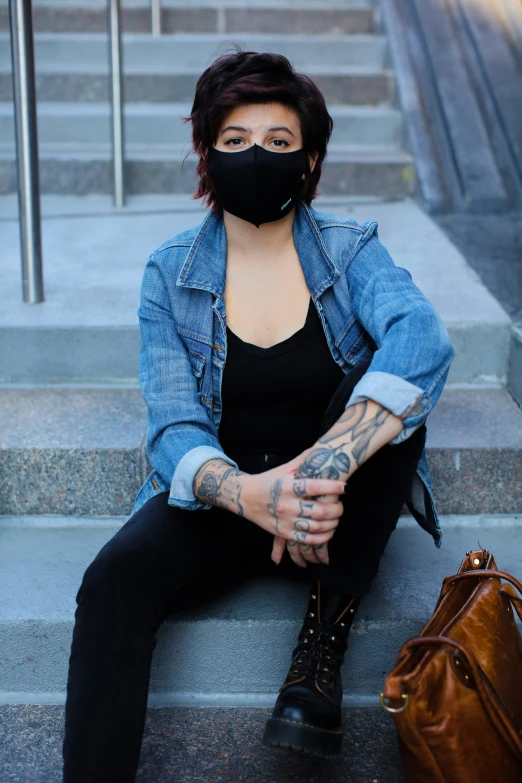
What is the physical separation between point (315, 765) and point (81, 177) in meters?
3.15

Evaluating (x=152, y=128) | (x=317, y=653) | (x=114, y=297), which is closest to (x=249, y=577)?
(x=317, y=653)

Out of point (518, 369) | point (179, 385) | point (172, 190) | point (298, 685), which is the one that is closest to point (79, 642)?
point (298, 685)

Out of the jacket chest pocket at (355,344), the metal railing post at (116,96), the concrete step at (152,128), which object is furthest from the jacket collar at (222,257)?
the concrete step at (152,128)

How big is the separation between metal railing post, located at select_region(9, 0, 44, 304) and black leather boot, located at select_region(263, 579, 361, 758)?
1492 mm

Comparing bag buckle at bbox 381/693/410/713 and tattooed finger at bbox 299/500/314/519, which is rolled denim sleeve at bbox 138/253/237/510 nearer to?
tattooed finger at bbox 299/500/314/519

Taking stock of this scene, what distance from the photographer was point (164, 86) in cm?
476

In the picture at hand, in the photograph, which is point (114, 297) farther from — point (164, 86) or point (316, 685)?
point (164, 86)

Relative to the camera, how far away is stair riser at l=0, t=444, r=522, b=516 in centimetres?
232

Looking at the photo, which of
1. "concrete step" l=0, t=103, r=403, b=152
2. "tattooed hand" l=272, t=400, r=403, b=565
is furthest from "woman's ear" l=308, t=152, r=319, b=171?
"concrete step" l=0, t=103, r=403, b=152

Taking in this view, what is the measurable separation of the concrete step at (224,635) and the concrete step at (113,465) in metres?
0.28

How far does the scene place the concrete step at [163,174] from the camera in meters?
4.19

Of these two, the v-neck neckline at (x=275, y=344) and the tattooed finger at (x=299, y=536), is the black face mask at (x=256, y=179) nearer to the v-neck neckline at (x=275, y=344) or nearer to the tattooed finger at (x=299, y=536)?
the v-neck neckline at (x=275, y=344)

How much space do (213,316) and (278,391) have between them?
212mm

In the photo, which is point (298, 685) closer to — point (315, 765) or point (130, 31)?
point (315, 765)
